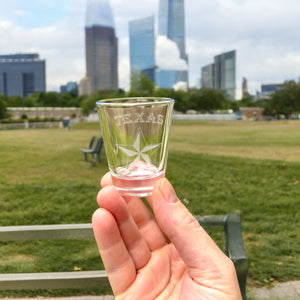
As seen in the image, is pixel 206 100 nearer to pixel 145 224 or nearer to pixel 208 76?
pixel 208 76

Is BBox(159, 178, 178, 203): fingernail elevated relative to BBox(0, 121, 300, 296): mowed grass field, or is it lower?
elevated

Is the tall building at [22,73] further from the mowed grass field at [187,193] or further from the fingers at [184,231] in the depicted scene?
the fingers at [184,231]

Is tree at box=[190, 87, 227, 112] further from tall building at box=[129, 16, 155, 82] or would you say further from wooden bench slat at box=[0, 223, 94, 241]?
wooden bench slat at box=[0, 223, 94, 241]

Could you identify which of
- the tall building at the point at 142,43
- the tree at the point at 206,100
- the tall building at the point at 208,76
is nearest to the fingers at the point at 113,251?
the tall building at the point at 142,43

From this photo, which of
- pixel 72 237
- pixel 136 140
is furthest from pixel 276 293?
pixel 136 140

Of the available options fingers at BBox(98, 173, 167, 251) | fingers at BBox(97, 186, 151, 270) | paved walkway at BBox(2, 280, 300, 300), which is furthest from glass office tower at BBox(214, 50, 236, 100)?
fingers at BBox(97, 186, 151, 270)

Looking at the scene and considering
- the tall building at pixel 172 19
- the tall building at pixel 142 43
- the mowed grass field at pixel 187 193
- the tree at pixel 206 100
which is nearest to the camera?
the mowed grass field at pixel 187 193
